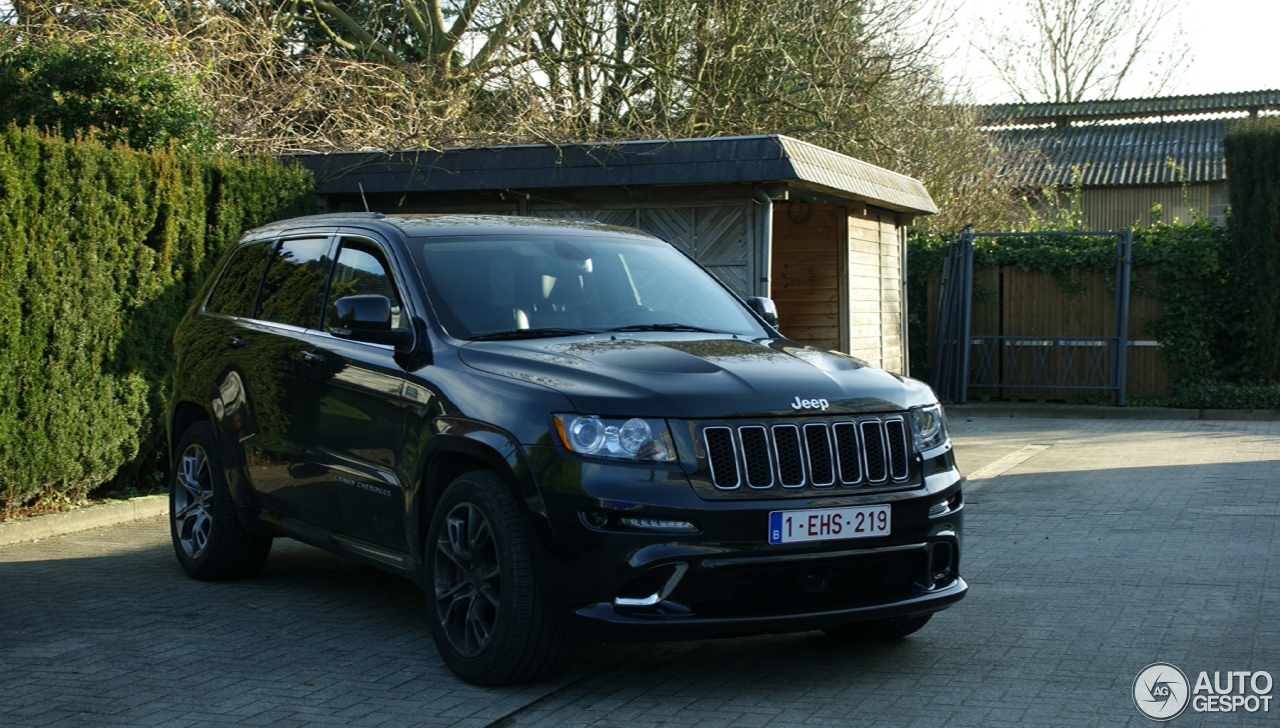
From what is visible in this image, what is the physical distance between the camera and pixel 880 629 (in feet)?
18.1

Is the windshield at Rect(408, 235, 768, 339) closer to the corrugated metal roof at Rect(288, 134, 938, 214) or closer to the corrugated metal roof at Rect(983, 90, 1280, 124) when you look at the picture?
the corrugated metal roof at Rect(288, 134, 938, 214)

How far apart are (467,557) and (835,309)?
36.9 feet

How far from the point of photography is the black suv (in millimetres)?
4438

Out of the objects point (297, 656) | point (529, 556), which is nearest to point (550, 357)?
point (529, 556)

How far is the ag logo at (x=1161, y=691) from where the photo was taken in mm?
4488

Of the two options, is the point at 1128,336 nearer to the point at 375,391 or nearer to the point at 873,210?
the point at 873,210

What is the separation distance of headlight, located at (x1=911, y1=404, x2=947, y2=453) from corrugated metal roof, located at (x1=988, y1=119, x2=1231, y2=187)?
34.3m

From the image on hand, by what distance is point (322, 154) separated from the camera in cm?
1280

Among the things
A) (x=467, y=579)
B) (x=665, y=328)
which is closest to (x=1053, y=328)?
(x=665, y=328)

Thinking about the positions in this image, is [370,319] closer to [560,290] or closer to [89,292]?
[560,290]

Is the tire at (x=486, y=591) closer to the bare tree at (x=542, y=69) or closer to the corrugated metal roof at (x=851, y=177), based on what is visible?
the corrugated metal roof at (x=851, y=177)

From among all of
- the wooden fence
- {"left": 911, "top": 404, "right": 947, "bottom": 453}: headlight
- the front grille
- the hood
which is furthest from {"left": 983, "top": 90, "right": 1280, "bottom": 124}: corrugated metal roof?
the front grille

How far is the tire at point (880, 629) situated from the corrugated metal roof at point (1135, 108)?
3563 cm

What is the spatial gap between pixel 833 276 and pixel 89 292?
365 inches
